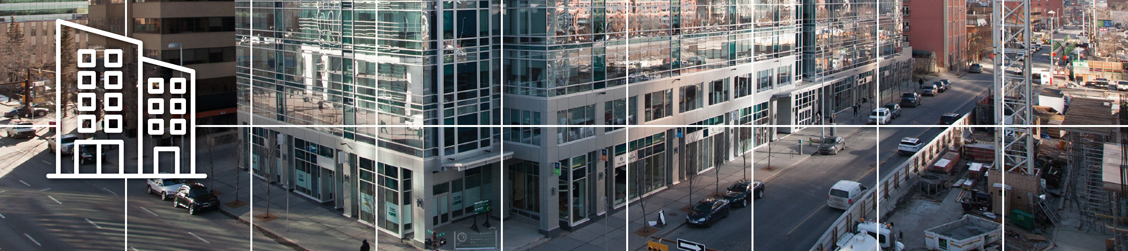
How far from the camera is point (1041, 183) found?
29.6m

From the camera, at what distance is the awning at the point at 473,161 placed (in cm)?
Answer: 2492

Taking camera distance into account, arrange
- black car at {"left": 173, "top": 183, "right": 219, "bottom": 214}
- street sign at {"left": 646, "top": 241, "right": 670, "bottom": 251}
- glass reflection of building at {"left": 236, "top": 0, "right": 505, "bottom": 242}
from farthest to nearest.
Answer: black car at {"left": 173, "top": 183, "right": 219, "bottom": 214}, glass reflection of building at {"left": 236, "top": 0, "right": 505, "bottom": 242}, street sign at {"left": 646, "top": 241, "right": 670, "bottom": 251}

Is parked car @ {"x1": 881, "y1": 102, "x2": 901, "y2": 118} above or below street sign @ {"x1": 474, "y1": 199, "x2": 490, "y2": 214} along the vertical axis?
above

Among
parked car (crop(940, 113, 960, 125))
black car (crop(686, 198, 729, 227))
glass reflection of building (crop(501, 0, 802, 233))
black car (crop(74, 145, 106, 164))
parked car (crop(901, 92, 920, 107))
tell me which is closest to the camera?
glass reflection of building (crop(501, 0, 802, 233))

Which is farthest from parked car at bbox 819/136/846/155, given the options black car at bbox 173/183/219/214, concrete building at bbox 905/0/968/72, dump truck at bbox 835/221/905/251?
concrete building at bbox 905/0/968/72

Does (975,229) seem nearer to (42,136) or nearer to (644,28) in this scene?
(644,28)

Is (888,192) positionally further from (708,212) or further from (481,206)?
(481,206)

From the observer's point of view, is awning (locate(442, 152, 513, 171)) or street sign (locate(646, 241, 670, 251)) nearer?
street sign (locate(646, 241, 670, 251))

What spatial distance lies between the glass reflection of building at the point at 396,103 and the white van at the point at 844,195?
1263 cm

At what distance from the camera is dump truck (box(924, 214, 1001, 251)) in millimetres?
22594

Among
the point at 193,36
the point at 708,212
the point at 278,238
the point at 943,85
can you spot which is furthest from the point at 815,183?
the point at 943,85

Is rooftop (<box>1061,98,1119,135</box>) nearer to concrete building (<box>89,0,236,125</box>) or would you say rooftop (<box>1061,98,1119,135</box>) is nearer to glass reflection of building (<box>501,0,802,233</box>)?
glass reflection of building (<box>501,0,802,233</box>)

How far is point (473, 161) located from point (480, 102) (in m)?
2.23

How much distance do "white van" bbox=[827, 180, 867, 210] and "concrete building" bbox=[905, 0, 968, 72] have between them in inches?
2205
